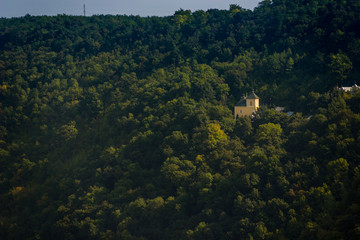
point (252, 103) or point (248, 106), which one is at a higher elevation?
point (252, 103)

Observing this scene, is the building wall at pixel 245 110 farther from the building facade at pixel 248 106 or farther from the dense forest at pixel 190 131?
the dense forest at pixel 190 131

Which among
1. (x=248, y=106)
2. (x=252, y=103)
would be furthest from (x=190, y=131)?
(x=252, y=103)

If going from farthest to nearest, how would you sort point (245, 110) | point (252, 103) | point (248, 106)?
1. point (245, 110)
2. point (248, 106)
3. point (252, 103)

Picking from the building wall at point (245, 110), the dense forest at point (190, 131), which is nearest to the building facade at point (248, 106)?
the building wall at point (245, 110)

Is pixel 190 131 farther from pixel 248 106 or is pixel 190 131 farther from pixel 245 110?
pixel 248 106

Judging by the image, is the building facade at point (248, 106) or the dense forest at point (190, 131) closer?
the dense forest at point (190, 131)

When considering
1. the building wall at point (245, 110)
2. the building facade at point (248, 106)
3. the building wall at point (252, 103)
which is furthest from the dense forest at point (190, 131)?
the building wall at point (252, 103)

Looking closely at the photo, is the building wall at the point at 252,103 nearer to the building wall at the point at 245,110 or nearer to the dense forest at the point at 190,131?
the building wall at the point at 245,110

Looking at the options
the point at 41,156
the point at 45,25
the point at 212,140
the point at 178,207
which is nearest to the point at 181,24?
the point at 45,25

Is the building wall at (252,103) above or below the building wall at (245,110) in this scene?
above
